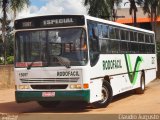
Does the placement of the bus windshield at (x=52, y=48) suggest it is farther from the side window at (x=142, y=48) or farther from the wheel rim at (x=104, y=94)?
the side window at (x=142, y=48)

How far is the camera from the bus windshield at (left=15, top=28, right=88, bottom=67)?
47.6 ft

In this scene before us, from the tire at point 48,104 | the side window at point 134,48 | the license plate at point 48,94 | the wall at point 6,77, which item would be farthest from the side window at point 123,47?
the wall at point 6,77

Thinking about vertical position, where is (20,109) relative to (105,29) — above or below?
below

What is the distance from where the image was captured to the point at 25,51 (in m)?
15.1

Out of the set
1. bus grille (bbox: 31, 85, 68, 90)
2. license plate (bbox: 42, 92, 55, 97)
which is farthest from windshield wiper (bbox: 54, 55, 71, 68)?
license plate (bbox: 42, 92, 55, 97)

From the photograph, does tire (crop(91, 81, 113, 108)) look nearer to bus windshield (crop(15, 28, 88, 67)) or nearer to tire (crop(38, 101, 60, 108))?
tire (crop(38, 101, 60, 108))

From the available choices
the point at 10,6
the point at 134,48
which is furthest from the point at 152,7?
the point at 134,48

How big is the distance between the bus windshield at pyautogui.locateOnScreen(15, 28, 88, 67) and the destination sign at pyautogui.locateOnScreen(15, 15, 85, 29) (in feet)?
0.60

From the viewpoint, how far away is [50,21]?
14953mm

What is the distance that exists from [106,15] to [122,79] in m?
23.3

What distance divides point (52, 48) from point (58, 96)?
1.49 meters

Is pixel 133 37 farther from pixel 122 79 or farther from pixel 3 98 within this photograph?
pixel 3 98

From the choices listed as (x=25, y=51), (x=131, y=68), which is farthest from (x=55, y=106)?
(x=131, y=68)

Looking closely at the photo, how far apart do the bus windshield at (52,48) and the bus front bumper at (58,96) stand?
0.84 metres
